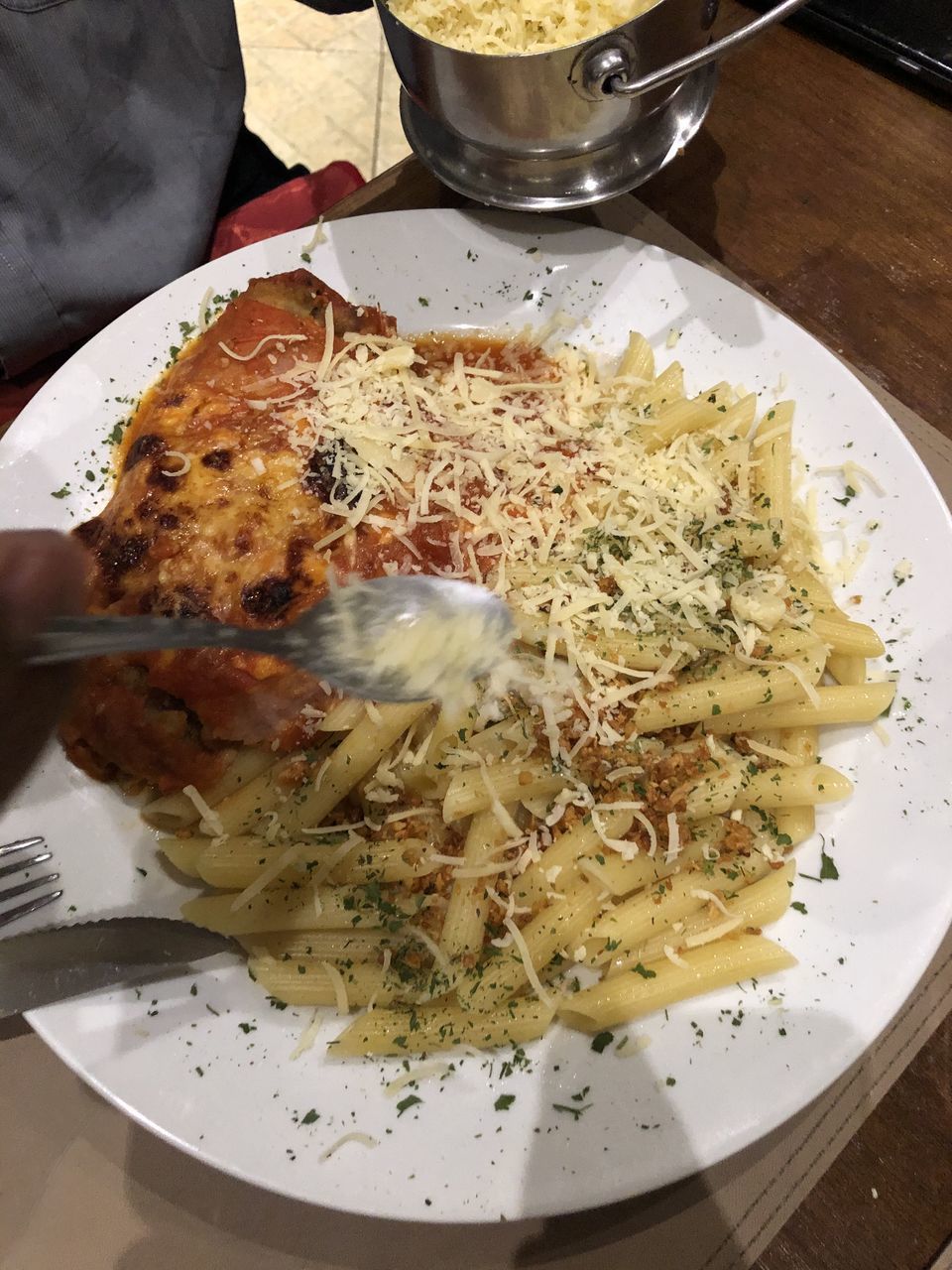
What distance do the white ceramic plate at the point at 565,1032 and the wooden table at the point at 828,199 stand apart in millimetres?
476

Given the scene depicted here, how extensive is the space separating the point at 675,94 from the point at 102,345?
1823mm

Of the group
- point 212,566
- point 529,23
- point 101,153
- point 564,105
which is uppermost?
point 529,23

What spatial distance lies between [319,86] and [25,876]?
5140 millimetres

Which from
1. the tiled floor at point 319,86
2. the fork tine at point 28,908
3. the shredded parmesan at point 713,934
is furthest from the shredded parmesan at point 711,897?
the tiled floor at point 319,86

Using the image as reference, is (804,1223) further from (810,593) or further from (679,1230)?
(810,593)

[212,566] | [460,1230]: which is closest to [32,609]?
[212,566]

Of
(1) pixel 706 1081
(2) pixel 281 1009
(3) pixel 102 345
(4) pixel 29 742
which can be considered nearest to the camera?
(1) pixel 706 1081

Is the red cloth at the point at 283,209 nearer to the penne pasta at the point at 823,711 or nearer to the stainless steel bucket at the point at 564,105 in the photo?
the stainless steel bucket at the point at 564,105

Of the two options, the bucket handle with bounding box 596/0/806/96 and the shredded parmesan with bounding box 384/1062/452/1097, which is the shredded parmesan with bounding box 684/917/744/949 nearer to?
the shredded parmesan with bounding box 384/1062/452/1097

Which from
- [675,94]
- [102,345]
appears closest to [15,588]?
[102,345]

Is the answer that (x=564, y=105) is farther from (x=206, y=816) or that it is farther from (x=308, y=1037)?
(x=308, y=1037)

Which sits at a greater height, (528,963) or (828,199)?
(828,199)

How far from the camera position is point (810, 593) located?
2.07 metres

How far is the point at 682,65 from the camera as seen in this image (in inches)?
75.1
